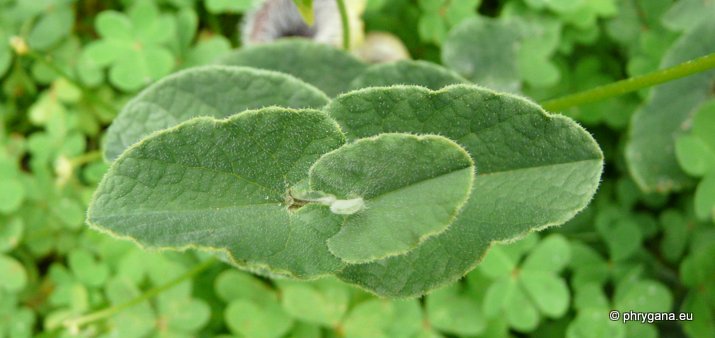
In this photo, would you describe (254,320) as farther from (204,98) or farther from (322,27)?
(322,27)

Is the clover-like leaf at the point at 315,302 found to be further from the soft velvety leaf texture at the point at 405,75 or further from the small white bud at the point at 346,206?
the small white bud at the point at 346,206

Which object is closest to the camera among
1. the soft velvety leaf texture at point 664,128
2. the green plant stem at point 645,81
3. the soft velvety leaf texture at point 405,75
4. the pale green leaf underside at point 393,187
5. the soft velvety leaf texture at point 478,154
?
the pale green leaf underside at point 393,187

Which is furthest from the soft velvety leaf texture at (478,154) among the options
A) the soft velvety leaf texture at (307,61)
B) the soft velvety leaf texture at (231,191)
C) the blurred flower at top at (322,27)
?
the blurred flower at top at (322,27)

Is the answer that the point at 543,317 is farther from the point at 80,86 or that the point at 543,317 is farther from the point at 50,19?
the point at 50,19

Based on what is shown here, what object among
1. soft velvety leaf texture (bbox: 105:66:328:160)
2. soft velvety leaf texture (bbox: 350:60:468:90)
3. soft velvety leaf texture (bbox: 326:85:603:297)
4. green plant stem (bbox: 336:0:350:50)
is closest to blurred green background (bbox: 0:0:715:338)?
green plant stem (bbox: 336:0:350:50)

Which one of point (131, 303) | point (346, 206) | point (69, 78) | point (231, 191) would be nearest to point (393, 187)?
point (346, 206)

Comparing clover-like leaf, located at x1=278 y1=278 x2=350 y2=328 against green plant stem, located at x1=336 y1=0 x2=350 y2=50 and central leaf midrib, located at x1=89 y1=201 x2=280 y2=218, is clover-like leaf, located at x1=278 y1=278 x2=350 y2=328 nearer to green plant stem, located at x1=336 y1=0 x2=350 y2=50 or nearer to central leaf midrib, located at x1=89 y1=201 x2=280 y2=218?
green plant stem, located at x1=336 y1=0 x2=350 y2=50

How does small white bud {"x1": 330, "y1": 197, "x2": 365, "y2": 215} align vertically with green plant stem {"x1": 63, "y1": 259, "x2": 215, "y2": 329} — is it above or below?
above
